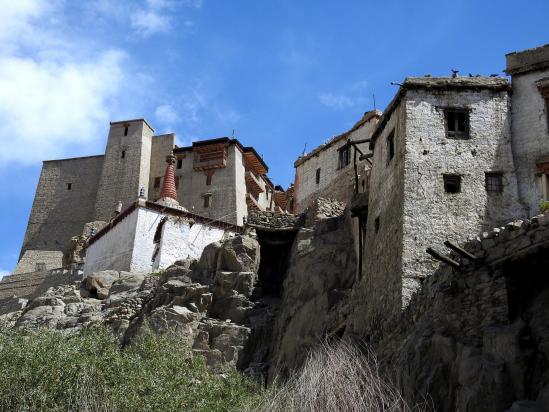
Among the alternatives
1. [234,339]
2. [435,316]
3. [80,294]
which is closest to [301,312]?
[234,339]

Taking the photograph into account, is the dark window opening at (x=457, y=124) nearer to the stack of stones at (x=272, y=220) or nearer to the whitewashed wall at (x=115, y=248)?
the stack of stones at (x=272, y=220)

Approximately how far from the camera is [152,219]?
1866 inches

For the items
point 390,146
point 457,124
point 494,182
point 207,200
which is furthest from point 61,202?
point 494,182

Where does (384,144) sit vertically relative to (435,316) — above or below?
above

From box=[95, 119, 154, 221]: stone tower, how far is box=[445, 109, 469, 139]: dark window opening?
4115 centimetres

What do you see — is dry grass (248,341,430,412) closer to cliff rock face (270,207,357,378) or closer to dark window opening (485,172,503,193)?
cliff rock face (270,207,357,378)

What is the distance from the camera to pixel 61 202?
7006 centimetres

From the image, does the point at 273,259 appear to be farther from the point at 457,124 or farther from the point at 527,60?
the point at 527,60

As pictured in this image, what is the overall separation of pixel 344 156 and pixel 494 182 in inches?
537

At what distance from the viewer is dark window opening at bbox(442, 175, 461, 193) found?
26.1 metres

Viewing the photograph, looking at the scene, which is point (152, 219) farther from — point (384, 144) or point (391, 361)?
point (391, 361)

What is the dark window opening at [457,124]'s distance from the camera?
2722cm

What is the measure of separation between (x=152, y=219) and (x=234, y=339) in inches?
719

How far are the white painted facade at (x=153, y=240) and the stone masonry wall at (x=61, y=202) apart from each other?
67.6ft
